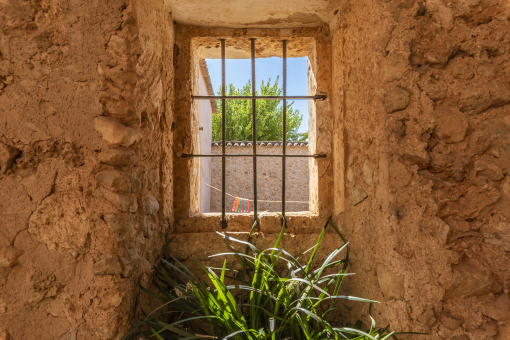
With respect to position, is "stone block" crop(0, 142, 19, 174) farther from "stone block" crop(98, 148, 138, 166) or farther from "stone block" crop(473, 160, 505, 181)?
"stone block" crop(473, 160, 505, 181)

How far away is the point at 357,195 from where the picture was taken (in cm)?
154

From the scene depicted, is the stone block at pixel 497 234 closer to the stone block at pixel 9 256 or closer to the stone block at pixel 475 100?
the stone block at pixel 475 100

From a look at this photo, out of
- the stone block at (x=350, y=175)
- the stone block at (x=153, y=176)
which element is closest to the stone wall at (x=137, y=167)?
the stone block at (x=153, y=176)

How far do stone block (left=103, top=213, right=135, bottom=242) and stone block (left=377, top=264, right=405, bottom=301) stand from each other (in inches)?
42.0

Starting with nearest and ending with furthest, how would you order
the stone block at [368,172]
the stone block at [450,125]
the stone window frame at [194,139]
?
the stone block at [450,125], the stone block at [368,172], the stone window frame at [194,139]

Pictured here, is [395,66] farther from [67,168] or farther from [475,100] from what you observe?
[67,168]

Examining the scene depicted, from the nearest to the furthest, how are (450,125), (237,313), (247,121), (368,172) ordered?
(450,125)
(237,313)
(368,172)
(247,121)

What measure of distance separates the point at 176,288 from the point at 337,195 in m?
1.04

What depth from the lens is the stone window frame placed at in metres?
1.86

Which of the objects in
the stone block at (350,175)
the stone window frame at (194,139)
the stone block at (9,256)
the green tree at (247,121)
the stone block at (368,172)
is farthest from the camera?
the green tree at (247,121)

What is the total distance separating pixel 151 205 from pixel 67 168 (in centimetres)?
42

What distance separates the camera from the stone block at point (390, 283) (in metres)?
1.17

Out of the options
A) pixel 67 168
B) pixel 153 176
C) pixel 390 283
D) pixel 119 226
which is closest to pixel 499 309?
pixel 390 283

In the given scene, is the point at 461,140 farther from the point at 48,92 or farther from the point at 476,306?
the point at 48,92
